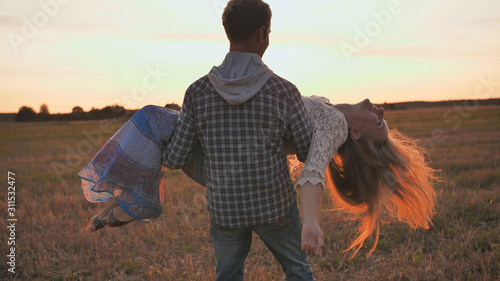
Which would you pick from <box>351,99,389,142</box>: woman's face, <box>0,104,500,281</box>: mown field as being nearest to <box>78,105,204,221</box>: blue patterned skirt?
<box>351,99,389,142</box>: woman's face

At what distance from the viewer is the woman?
2.49 metres

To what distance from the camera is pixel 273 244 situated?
2.51m

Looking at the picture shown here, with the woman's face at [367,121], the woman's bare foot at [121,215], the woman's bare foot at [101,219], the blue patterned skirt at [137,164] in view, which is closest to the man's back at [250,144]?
the blue patterned skirt at [137,164]

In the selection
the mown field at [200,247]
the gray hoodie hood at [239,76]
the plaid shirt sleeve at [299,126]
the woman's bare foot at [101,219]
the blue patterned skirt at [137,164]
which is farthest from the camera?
the mown field at [200,247]

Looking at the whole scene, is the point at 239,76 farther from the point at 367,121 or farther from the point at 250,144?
the point at 367,121

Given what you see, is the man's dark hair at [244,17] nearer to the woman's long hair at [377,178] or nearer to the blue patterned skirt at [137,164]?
the blue patterned skirt at [137,164]

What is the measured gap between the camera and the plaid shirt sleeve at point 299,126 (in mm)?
2289

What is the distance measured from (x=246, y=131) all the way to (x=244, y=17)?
1.94 ft

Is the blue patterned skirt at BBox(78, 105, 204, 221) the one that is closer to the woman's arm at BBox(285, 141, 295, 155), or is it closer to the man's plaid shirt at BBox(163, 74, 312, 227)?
the man's plaid shirt at BBox(163, 74, 312, 227)

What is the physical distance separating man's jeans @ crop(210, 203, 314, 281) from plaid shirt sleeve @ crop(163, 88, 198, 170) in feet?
1.44

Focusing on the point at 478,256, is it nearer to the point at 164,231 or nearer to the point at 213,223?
the point at 213,223

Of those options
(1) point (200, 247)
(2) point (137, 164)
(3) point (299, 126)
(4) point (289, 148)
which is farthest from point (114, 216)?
(1) point (200, 247)

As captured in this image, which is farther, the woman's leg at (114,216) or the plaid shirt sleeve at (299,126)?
the woman's leg at (114,216)

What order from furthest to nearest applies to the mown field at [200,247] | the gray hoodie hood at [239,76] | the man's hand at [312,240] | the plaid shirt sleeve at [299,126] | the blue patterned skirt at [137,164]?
the mown field at [200,247] → the blue patterned skirt at [137,164] → the plaid shirt sleeve at [299,126] → the gray hoodie hood at [239,76] → the man's hand at [312,240]
